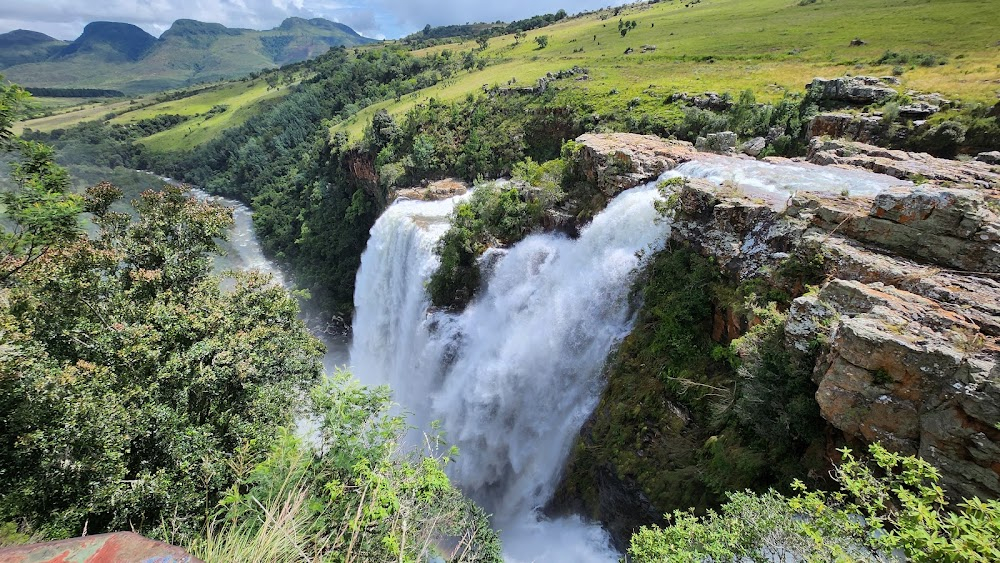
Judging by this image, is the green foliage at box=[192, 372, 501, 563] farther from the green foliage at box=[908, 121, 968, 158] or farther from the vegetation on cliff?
the green foliage at box=[908, 121, 968, 158]

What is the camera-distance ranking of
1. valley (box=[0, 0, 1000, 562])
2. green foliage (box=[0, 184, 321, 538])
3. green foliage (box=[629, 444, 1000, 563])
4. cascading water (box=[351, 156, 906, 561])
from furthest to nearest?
cascading water (box=[351, 156, 906, 561])
green foliage (box=[0, 184, 321, 538])
valley (box=[0, 0, 1000, 562])
green foliage (box=[629, 444, 1000, 563])

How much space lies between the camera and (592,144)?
24.0 metres

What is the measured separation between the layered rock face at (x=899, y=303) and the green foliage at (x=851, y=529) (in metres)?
1.03

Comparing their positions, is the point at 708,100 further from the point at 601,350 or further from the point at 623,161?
the point at 601,350

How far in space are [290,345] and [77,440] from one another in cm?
594

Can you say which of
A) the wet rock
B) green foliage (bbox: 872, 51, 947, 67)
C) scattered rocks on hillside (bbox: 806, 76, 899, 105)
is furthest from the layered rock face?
green foliage (bbox: 872, 51, 947, 67)

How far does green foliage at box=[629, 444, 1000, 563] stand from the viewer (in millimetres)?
4715

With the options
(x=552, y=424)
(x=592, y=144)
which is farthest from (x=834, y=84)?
(x=552, y=424)

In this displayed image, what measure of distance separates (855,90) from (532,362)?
2526 cm

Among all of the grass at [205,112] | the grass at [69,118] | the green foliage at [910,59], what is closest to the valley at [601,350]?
the green foliage at [910,59]

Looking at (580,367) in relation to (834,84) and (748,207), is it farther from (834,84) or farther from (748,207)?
(834,84)

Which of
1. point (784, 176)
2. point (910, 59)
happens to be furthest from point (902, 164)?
point (910, 59)

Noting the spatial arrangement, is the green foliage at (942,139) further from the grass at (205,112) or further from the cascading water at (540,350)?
the grass at (205,112)

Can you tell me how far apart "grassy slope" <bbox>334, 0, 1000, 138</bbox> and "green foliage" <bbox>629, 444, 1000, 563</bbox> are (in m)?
28.7
